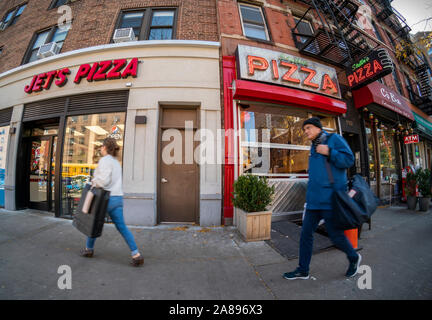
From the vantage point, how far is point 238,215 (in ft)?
13.2

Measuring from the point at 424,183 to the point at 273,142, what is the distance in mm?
6688

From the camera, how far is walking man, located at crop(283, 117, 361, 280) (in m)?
2.07

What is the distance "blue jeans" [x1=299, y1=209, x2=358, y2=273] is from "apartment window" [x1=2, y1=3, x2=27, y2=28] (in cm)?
1613

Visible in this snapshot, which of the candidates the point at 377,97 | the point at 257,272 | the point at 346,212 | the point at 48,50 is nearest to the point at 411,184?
the point at 377,97

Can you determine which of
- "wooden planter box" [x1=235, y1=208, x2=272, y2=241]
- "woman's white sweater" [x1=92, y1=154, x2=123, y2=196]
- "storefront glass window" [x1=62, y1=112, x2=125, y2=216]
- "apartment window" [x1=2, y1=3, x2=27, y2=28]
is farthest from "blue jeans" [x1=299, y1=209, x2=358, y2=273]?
"apartment window" [x1=2, y1=3, x2=27, y2=28]

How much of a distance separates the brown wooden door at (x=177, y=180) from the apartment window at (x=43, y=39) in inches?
251

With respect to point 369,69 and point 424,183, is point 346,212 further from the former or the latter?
point 424,183

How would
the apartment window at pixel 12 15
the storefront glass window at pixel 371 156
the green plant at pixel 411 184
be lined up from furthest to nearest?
the apartment window at pixel 12 15, the storefront glass window at pixel 371 156, the green plant at pixel 411 184

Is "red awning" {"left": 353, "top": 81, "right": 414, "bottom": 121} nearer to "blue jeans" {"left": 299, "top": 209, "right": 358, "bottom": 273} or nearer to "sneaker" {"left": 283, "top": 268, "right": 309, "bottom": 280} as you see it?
"blue jeans" {"left": 299, "top": 209, "right": 358, "bottom": 273}

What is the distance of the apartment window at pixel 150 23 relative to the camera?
586 centimetres

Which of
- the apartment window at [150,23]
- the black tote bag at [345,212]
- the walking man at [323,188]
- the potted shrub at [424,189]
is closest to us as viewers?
the black tote bag at [345,212]

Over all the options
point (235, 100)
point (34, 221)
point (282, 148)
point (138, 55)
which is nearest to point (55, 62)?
point (138, 55)

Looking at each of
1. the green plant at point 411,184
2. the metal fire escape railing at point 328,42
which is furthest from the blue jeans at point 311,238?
the green plant at point 411,184

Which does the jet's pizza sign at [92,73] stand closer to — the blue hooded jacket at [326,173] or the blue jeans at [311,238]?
the blue hooded jacket at [326,173]
